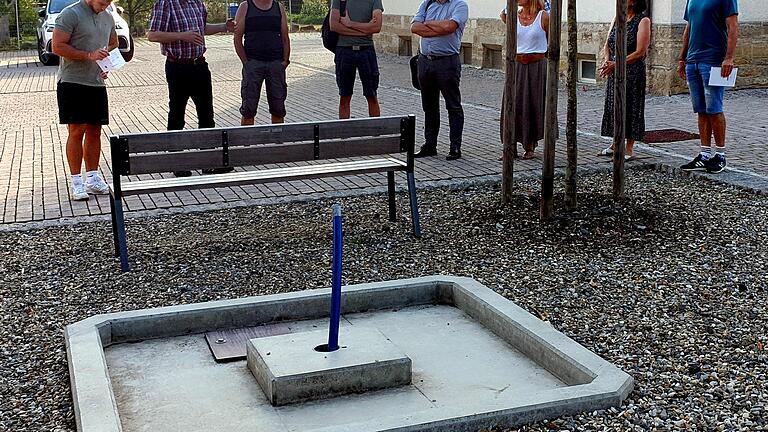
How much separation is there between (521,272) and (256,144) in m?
2.09

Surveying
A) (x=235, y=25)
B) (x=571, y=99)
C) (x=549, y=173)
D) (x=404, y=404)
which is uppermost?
(x=235, y=25)

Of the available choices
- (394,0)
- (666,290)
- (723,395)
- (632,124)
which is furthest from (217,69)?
(723,395)

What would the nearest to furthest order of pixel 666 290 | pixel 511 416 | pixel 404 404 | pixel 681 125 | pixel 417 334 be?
pixel 511 416
pixel 404 404
pixel 417 334
pixel 666 290
pixel 681 125

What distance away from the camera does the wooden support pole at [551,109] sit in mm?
7074

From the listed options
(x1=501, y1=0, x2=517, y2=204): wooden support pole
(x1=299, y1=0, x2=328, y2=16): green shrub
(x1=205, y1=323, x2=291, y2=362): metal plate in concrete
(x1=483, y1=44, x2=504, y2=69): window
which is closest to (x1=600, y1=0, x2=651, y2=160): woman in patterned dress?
(x1=501, y1=0, x2=517, y2=204): wooden support pole

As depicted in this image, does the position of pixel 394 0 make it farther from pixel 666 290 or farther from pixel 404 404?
pixel 404 404

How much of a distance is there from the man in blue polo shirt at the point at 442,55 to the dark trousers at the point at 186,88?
2.09 metres

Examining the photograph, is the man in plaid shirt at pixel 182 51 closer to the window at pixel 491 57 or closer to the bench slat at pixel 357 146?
the bench slat at pixel 357 146

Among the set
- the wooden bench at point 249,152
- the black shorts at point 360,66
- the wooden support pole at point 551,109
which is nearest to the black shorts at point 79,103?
the wooden bench at point 249,152

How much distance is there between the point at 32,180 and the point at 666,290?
623 centimetres

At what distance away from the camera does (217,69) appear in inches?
896

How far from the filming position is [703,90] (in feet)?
30.8

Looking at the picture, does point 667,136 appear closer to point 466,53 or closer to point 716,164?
point 716,164

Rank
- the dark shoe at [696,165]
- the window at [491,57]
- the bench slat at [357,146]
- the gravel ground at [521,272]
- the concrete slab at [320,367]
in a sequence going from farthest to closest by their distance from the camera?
the window at [491,57] → the dark shoe at [696,165] → the bench slat at [357,146] → the gravel ground at [521,272] → the concrete slab at [320,367]
